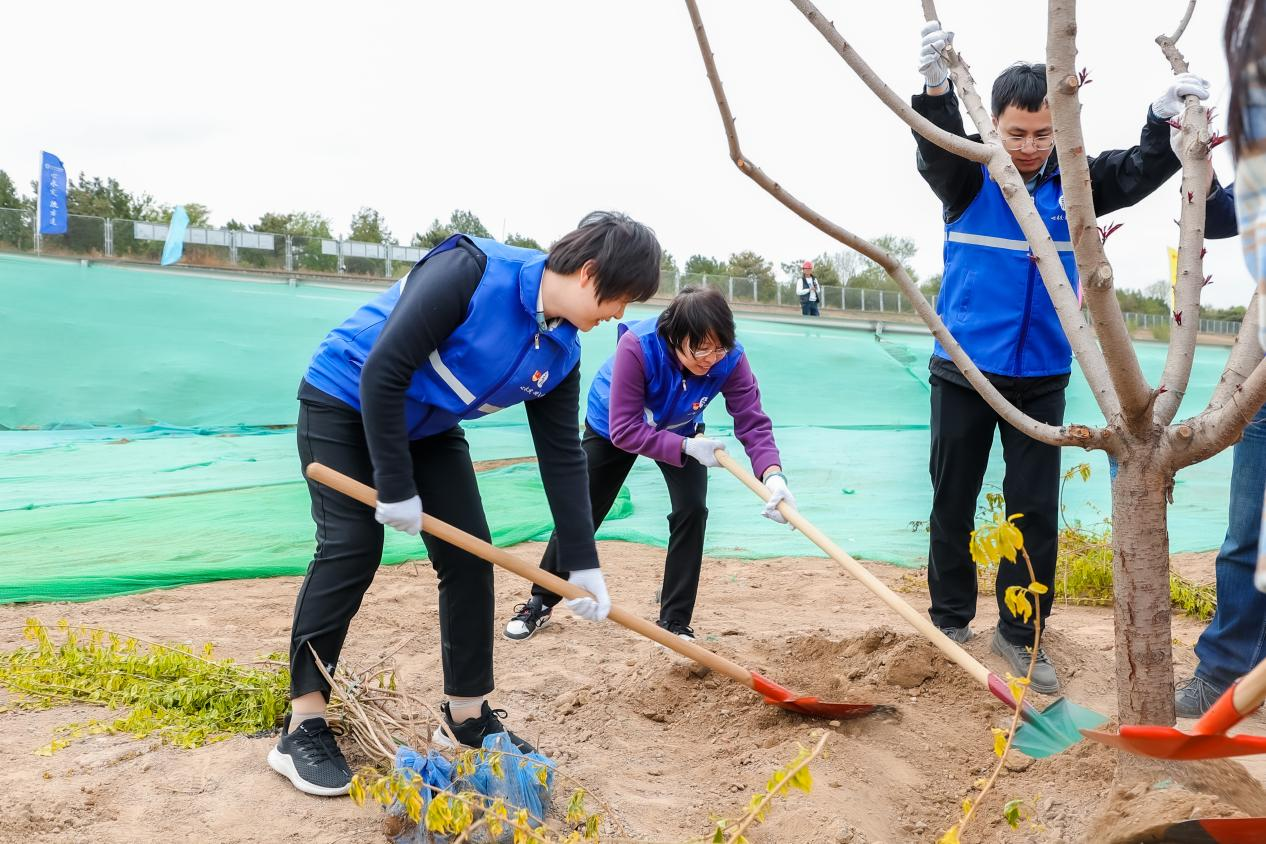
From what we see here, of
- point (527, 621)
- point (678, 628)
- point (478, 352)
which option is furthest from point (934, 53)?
point (527, 621)

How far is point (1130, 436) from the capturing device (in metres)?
1.95

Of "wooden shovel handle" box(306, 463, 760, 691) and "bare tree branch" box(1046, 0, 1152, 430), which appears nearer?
"bare tree branch" box(1046, 0, 1152, 430)

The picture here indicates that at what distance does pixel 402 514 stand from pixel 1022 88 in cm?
208

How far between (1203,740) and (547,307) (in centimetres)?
147

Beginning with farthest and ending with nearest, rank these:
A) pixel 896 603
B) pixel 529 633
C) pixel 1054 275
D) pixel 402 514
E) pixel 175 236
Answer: pixel 175 236 < pixel 529 633 < pixel 896 603 < pixel 402 514 < pixel 1054 275

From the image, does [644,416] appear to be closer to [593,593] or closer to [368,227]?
[593,593]

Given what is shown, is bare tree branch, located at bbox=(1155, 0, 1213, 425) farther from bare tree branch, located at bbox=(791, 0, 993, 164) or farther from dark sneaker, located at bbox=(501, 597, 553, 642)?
dark sneaker, located at bbox=(501, 597, 553, 642)

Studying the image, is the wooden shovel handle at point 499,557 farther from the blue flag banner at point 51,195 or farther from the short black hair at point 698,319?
the blue flag banner at point 51,195

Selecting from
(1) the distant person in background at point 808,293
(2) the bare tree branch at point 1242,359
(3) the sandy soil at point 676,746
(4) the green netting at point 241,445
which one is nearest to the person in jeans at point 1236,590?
(3) the sandy soil at point 676,746

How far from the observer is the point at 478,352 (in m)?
2.17

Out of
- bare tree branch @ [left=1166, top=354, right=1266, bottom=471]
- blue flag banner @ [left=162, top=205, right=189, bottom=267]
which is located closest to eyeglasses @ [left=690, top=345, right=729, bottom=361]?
bare tree branch @ [left=1166, top=354, right=1266, bottom=471]

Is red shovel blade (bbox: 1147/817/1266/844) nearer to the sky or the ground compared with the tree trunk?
nearer to the ground

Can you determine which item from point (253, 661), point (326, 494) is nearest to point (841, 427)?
point (253, 661)

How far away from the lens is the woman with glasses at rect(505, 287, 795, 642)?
3.18m
